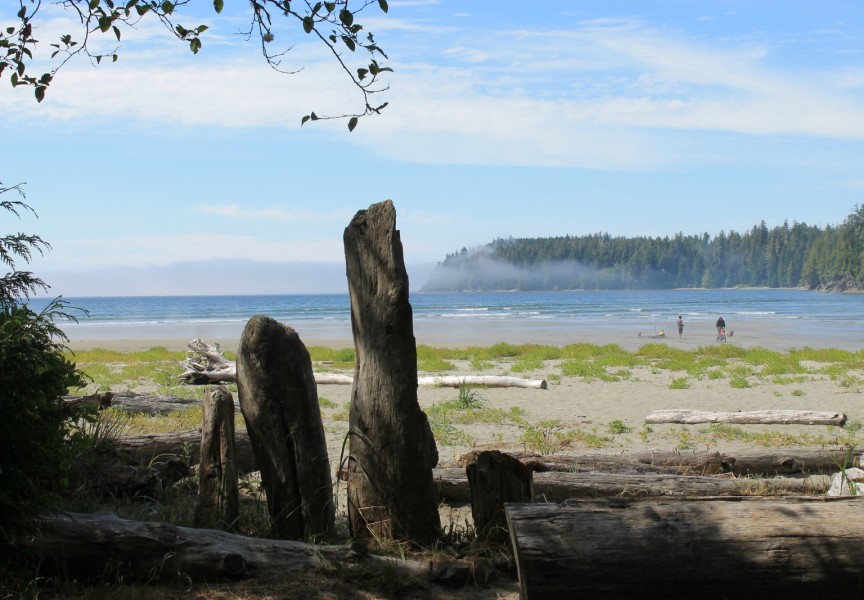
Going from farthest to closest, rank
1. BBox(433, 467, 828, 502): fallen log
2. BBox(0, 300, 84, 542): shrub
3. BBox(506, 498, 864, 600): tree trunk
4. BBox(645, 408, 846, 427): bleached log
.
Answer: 1. BBox(645, 408, 846, 427): bleached log
2. BBox(433, 467, 828, 502): fallen log
3. BBox(0, 300, 84, 542): shrub
4. BBox(506, 498, 864, 600): tree trunk

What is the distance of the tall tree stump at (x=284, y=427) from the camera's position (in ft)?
19.5

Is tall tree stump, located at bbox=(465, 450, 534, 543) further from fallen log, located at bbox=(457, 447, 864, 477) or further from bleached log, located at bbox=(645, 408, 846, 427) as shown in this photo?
bleached log, located at bbox=(645, 408, 846, 427)

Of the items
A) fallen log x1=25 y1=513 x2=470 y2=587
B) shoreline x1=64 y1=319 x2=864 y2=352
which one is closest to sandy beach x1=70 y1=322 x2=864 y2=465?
fallen log x1=25 y1=513 x2=470 y2=587

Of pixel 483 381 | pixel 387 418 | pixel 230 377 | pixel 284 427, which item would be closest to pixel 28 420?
pixel 284 427

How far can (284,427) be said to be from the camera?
5.97m

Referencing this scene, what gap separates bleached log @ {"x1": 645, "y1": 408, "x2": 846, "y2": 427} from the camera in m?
12.6

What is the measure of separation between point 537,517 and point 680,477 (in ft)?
12.2

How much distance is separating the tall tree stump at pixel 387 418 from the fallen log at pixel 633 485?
187 cm

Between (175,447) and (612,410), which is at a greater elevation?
(175,447)

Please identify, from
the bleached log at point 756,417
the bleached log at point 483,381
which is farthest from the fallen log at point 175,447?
the bleached log at point 483,381

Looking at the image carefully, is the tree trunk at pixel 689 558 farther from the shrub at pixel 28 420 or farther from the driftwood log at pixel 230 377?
Answer: the driftwood log at pixel 230 377

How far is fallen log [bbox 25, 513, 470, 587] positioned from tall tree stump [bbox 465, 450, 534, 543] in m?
0.47

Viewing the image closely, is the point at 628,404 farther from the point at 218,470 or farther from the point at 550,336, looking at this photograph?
the point at 550,336

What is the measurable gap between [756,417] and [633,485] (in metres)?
6.14
